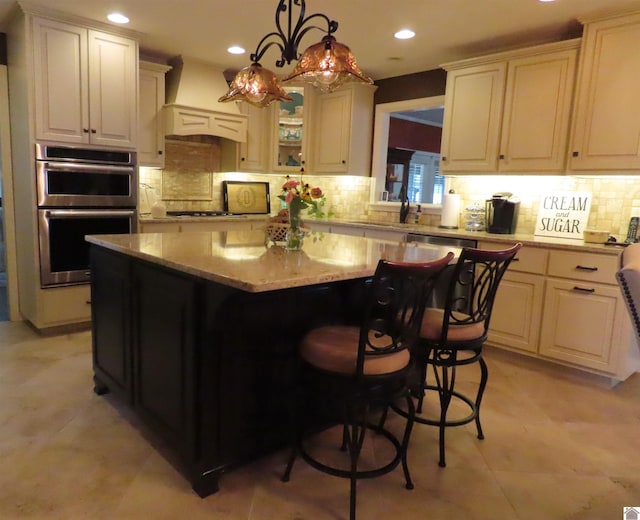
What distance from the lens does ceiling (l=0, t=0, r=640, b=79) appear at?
3227 mm

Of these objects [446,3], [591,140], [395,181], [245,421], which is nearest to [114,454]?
[245,421]

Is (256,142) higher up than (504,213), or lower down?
higher up

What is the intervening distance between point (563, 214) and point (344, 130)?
247 centimetres

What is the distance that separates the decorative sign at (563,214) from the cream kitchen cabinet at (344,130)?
2.09 meters

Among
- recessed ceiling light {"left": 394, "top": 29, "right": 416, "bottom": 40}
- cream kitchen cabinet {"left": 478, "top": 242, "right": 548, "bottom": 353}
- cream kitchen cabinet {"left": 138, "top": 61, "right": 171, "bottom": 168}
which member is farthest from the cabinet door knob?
cream kitchen cabinet {"left": 138, "top": 61, "right": 171, "bottom": 168}

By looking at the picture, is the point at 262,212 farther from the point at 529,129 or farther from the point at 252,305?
the point at 252,305

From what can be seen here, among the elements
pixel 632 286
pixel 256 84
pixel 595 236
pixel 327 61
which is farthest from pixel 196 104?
pixel 632 286

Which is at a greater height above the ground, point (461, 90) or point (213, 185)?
point (461, 90)

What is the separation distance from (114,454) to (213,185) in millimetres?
3704

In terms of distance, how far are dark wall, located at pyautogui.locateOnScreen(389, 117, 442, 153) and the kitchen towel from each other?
3.62 metres

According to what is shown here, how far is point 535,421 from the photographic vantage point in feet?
8.73

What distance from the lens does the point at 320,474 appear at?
2.07m

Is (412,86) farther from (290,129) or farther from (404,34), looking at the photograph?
(290,129)

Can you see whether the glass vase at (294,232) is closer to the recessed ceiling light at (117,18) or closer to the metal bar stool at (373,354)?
the metal bar stool at (373,354)
